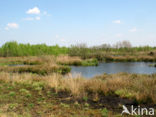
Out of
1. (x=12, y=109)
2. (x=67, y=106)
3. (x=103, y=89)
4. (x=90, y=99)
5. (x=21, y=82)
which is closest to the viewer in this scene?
(x=12, y=109)

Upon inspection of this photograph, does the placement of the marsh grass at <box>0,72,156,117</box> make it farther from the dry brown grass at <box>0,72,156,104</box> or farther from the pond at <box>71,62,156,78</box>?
the pond at <box>71,62,156,78</box>

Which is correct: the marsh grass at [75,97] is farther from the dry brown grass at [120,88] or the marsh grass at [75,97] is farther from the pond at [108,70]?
the pond at [108,70]

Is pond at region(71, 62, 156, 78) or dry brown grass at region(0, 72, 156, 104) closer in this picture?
dry brown grass at region(0, 72, 156, 104)

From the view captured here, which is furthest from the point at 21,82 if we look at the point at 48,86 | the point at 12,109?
the point at 12,109

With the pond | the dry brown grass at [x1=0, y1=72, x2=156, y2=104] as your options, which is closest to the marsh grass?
the dry brown grass at [x1=0, y1=72, x2=156, y2=104]

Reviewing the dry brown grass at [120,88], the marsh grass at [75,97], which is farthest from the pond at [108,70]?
the marsh grass at [75,97]

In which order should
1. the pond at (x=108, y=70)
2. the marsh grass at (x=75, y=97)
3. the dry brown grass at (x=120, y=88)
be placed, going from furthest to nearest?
the pond at (x=108, y=70) → the dry brown grass at (x=120, y=88) → the marsh grass at (x=75, y=97)

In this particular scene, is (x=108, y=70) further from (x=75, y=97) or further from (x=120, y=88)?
(x=75, y=97)

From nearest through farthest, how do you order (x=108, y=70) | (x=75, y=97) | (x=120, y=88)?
(x=75, y=97) → (x=120, y=88) → (x=108, y=70)

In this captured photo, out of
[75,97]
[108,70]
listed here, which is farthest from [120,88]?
[108,70]

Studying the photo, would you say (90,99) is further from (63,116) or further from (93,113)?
(63,116)

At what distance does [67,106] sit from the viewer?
5184 mm

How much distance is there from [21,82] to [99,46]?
37.5 metres

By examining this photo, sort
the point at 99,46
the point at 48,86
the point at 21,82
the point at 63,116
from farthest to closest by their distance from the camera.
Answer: the point at 99,46
the point at 21,82
the point at 48,86
the point at 63,116
